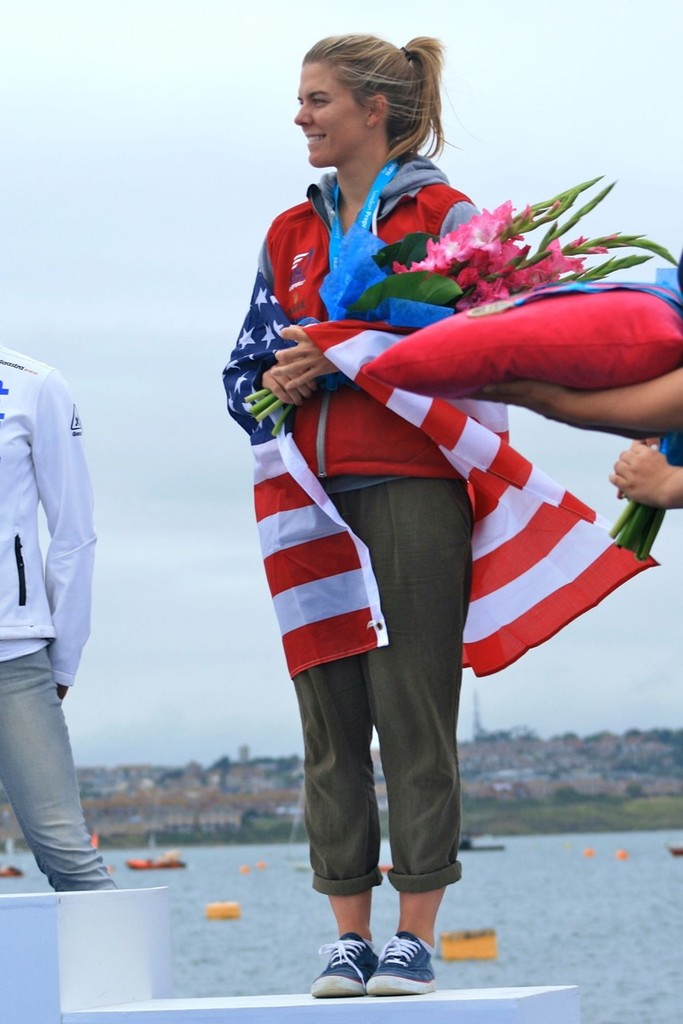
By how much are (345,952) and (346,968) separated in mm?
53

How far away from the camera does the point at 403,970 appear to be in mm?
3707

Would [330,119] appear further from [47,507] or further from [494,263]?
[47,507]

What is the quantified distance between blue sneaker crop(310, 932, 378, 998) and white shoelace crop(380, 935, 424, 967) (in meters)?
0.08

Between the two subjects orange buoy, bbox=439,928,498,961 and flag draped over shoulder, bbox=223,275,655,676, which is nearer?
flag draped over shoulder, bbox=223,275,655,676

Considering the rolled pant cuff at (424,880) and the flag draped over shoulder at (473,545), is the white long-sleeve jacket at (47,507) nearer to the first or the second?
the flag draped over shoulder at (473,545)

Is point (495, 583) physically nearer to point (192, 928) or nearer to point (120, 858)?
point (192, 928)

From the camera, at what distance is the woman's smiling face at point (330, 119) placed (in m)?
3.90

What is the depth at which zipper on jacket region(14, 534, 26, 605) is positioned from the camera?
439 cm

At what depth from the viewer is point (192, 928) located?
79500mm

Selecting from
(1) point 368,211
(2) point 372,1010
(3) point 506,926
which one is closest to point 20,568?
(1) point 368,211

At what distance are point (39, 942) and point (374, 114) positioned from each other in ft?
6.83

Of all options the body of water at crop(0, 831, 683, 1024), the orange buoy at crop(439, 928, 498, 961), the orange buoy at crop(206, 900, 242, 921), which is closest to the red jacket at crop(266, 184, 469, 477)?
the body of water at crop(0, 831, 683, 1024)

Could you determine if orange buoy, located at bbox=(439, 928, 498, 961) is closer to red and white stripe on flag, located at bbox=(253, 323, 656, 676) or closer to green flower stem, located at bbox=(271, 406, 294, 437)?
red and white stripe on flag, located at bbox=(253, 323, 656, 676)

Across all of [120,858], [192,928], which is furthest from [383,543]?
[120,858]
